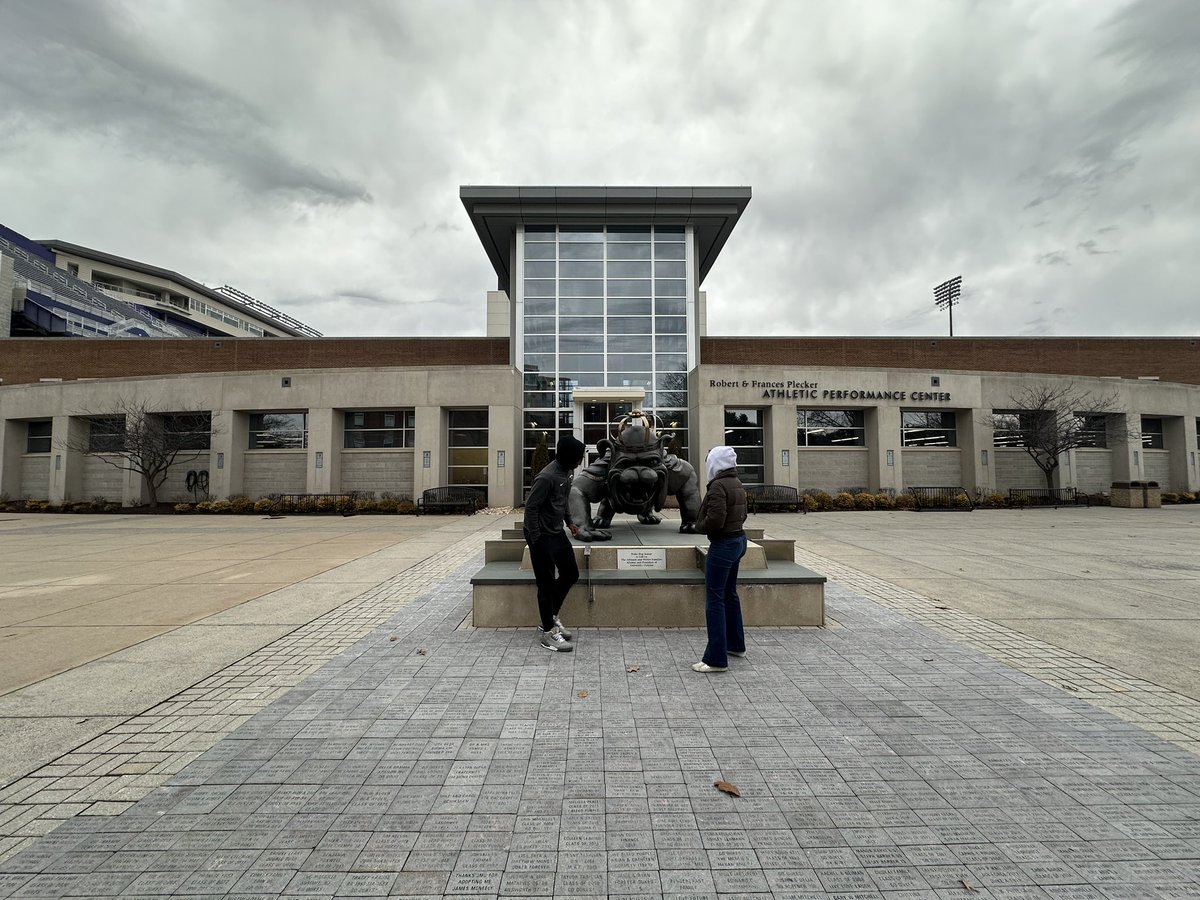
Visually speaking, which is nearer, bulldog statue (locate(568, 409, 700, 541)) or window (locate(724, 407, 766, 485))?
bulldog statue (locate(568, 409, 700, 541))

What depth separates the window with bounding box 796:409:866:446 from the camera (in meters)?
24.8

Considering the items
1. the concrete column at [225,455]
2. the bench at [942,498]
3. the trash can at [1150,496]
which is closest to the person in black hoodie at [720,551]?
the bench at [942,498]

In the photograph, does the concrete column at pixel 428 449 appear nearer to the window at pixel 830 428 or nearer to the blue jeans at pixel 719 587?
the window at pixel 830 428

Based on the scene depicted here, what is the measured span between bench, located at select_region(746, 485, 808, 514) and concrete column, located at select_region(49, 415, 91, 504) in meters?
32.0

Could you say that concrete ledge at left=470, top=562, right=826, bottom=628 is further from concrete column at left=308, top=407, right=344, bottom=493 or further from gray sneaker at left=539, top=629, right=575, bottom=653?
concrete column at left=308, top=407, right=344, bottom=493

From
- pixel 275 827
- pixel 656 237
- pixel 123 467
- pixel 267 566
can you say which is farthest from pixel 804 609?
pixel 123 467

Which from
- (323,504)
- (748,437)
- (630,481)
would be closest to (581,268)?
(748,437)

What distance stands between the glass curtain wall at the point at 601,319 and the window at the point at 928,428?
1092 cm

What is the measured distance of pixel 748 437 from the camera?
81.2 feet

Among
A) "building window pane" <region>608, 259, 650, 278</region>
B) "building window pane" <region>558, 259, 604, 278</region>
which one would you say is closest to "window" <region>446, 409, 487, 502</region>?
"building window pane" <region>558, 259, 604, 278</region>

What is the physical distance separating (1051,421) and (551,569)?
29.0 meters

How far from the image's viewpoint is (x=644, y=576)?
6027 mm

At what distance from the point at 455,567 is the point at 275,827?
7.34 metres

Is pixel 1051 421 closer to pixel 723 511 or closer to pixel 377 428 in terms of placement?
pixel 723 511
